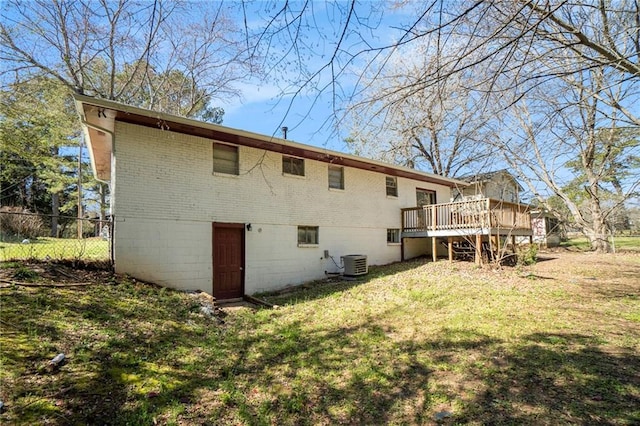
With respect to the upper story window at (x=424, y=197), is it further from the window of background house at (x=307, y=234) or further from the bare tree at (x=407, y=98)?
the bare tree at (x=407, y=98)

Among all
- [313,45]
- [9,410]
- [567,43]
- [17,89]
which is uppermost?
[17,89]

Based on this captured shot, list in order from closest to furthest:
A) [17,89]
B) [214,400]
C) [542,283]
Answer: [214,400], [542,283], [17,89]

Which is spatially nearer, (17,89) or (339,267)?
(339,267)

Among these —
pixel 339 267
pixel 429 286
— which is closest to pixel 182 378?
pixel 429 286

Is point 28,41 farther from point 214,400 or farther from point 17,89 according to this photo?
point 214,400

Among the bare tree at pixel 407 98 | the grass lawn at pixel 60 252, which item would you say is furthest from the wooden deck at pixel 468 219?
the grass lawn at pixel 60 252

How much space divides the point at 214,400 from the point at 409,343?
3.16 metres

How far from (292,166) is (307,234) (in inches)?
99.1

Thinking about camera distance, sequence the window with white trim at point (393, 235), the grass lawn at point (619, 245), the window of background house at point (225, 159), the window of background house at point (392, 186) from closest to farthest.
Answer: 1. the window of background house at point (225, 159)
2. the window with white trim at point (393, 235)
3. the window of background house at point (392, 186)
4. the grass lawn at point (619, 245)

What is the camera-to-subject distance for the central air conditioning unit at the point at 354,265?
1151 centimetres

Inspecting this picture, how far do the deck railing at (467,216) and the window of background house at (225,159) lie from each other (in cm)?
849

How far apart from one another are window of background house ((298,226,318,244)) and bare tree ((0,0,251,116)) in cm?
596

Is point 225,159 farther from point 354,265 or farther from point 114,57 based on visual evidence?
point 114,57

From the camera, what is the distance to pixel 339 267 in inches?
480
